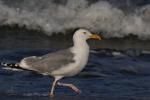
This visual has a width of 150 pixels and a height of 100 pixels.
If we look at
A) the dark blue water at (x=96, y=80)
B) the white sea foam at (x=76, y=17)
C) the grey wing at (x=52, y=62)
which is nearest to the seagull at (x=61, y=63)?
the grey wing at (x=52, y=62)

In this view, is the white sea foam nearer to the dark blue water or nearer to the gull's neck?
the dark blue water

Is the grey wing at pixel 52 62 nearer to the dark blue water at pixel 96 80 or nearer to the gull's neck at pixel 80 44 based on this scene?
the gull's neck at pixel 80 44

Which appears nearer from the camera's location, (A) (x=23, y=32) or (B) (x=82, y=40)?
(B) (x=82, y=40)

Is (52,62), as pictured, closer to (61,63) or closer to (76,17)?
(61,63)

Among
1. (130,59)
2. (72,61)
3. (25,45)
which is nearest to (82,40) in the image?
(72,61)

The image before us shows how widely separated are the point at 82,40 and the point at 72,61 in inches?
16.0

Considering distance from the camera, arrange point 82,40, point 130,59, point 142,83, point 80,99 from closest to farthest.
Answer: point 80,99, point 82,40, point 142,83, point 130,59

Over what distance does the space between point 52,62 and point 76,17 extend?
5.45 meters

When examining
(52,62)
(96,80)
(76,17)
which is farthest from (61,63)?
(76,17)

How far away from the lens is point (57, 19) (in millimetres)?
14289

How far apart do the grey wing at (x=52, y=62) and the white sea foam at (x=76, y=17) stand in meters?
4.83

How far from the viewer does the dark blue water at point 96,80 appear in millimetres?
9000

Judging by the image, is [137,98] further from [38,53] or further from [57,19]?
[57,19]

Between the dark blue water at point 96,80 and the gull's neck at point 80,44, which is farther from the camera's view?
the gull's neck at point 80,44
